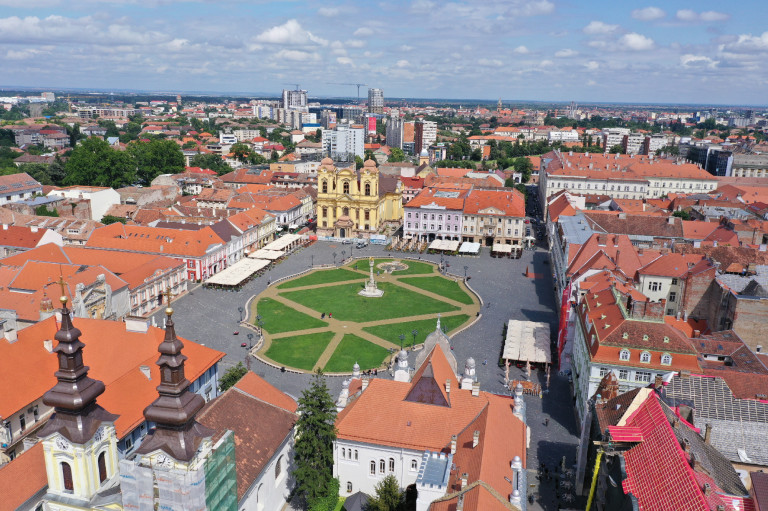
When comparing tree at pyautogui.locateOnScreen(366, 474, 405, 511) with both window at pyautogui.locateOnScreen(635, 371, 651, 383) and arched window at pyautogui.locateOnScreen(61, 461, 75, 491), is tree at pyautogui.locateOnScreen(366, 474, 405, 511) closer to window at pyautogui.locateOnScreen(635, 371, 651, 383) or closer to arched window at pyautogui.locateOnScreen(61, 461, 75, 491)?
arched window at pyautogui.locateOnScreen(61, 461, 75, 491)

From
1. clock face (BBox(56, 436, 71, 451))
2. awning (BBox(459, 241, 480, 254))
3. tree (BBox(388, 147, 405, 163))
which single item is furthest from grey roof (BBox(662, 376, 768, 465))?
tree (BBox(388, 147, 405, 163))

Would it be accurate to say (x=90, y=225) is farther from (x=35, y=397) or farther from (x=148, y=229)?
(x=35, y=397)

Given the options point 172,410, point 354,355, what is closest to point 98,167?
point 354,355

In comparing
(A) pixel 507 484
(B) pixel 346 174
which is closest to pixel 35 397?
(A) pixel 507 484

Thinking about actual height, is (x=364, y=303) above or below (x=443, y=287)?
below

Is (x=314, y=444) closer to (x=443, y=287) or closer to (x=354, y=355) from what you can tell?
(x=354, y=355)

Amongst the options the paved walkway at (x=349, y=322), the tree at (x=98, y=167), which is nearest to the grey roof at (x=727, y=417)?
the paved walkway at (x=349, y=322)
